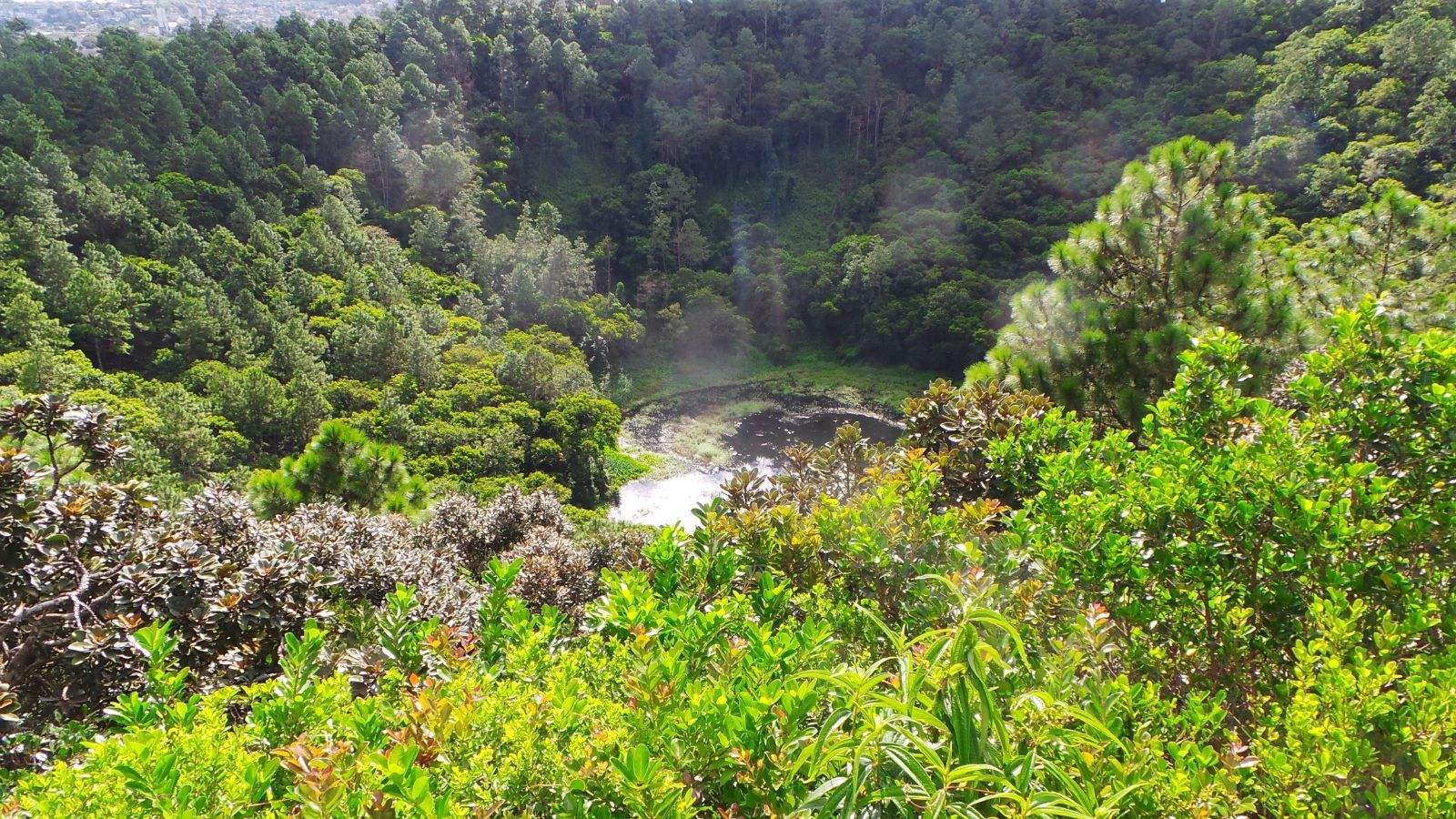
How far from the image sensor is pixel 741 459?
21.9 metres

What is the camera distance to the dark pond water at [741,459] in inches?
738

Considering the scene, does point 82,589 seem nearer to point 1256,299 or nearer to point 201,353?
point 1256,299

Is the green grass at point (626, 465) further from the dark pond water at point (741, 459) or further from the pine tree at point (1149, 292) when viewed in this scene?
Result: the pine tree at point (1149, 292)

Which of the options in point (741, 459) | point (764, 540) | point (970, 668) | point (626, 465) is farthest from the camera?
point (741, 459)

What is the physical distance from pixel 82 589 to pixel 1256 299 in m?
8.70

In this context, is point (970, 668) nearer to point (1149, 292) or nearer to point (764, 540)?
point (764, 540)

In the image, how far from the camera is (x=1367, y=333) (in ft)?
8.70


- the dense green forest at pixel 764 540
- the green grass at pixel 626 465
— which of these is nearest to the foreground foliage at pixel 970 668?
the dense green forest at pixel 764 540

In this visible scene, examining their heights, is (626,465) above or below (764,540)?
below

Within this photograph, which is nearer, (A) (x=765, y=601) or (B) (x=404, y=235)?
(A) (x=765, y=601)

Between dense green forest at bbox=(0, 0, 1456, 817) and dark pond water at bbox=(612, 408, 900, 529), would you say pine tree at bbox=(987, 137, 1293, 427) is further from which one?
dark pond water at bbox=(612, 408, 900, 529)

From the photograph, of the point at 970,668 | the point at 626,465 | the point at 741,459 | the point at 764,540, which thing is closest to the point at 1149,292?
the point at 764,540

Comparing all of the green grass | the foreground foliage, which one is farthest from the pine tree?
the green grass

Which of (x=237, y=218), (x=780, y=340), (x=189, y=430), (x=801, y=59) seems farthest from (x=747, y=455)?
(x=801, y=59)
